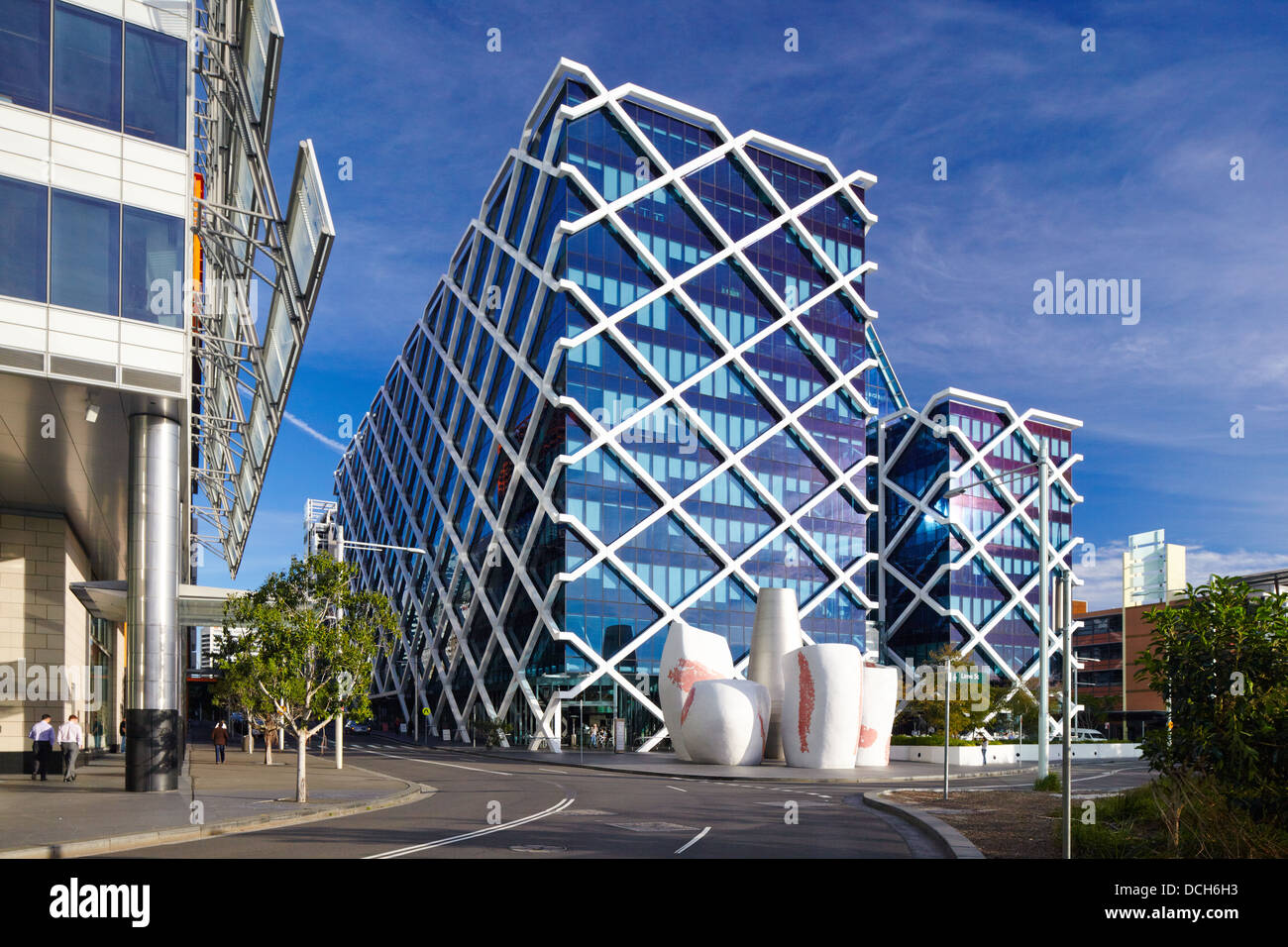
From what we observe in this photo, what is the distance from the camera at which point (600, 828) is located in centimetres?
1614

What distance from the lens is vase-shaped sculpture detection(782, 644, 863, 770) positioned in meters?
37.6

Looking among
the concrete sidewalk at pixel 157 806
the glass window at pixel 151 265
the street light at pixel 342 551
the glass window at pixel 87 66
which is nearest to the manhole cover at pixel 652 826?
the concrete sidewalk at pixel 157 806

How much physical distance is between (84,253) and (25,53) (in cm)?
413

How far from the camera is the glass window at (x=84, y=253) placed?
19.8m

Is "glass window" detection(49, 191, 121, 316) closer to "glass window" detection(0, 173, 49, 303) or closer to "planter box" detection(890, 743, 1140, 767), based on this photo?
"glass window" detection(0, 173, 49, 303)

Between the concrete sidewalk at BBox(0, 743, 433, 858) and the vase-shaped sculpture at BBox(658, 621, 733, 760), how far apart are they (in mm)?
14235

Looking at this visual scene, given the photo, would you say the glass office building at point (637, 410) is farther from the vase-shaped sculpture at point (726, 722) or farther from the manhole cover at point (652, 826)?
the manhole cover at point (652, 826)

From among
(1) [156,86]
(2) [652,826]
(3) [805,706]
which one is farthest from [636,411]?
(2) [652,826]

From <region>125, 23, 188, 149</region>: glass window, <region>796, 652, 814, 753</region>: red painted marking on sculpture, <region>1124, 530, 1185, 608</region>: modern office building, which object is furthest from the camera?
<region>1124, 530, 1185, 608</region>: modern office building

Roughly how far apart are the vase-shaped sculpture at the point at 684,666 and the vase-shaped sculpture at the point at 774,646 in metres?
1.49

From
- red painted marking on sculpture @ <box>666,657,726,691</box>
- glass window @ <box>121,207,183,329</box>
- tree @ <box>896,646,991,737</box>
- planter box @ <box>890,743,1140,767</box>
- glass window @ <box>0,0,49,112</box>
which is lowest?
planter box @ <box>890,743,1140,767</box>

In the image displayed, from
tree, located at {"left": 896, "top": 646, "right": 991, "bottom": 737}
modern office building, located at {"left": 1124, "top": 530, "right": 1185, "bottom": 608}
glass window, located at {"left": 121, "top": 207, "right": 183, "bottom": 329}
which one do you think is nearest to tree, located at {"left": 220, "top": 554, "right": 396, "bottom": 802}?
glass window, located at {"left": 121, "top": 207, "right": 183, "bottom": 329}

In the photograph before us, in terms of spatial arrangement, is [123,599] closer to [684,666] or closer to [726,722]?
[684,666]
